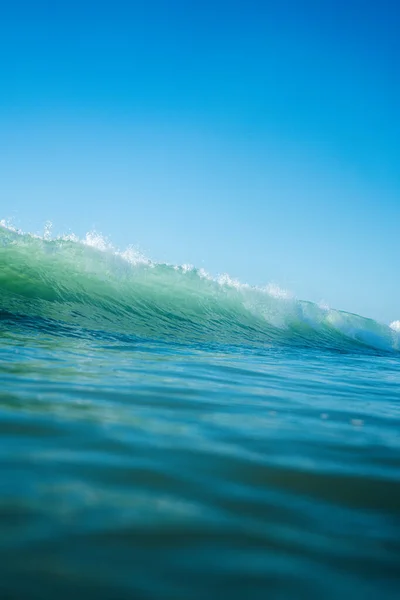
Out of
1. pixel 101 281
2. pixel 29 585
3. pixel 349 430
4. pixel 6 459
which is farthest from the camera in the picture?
pixel 101 281

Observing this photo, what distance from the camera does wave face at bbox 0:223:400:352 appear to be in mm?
10453

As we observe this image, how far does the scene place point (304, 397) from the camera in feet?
13.8

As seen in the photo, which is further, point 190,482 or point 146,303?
point 146,303

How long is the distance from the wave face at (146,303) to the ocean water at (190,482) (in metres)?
4.64

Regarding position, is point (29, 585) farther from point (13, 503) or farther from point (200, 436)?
point (200, 436)

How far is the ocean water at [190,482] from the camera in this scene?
119 centimetres

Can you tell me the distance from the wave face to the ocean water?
464 centimetres

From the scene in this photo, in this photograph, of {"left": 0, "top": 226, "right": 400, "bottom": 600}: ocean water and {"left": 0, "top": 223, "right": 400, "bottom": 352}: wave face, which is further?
{"left": 0, "top": 223, "right": 400, "bottom": 352}: wave face

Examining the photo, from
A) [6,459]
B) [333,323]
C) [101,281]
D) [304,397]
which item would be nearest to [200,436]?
[6,459]

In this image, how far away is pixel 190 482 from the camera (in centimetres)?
183

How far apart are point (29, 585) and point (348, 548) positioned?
0.99 metres

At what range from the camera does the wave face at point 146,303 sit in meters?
10.5

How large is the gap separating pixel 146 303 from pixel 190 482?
12254mm

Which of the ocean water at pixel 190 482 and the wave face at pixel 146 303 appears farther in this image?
the wave face at pixel 146 303
